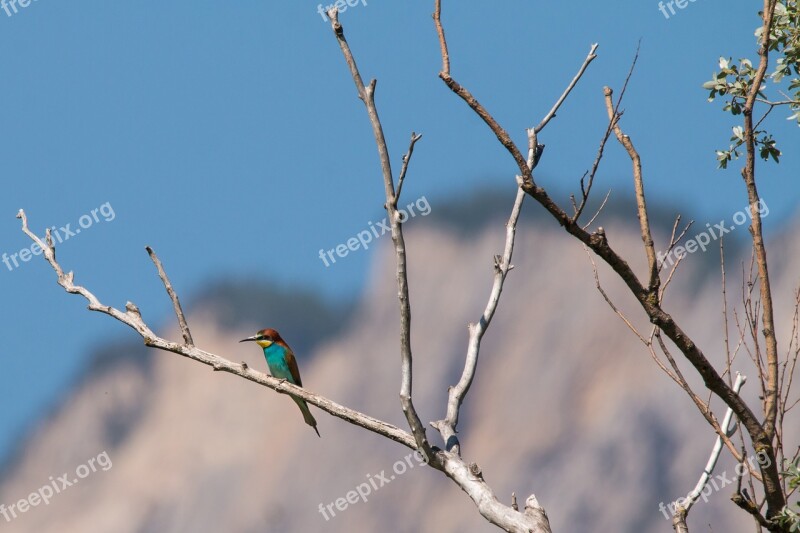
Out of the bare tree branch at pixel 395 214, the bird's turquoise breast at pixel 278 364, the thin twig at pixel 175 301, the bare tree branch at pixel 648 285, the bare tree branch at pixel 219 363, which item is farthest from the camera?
the bird's turquoise breast at pixel 278 364

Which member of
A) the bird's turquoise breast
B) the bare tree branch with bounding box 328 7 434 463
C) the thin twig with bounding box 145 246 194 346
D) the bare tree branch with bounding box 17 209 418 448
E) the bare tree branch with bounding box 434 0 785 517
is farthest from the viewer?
the bird's turquoise breast

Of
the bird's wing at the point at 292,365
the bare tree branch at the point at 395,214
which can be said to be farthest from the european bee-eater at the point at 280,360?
the bare tree branch at the point at 395,214

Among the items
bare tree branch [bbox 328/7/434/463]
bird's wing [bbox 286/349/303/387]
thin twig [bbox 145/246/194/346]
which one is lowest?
bare tree branch [bbox 328/7/434/463]

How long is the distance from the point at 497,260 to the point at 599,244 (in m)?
1.41

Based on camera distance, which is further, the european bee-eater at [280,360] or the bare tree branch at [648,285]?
the european bee-eater at [280,360]

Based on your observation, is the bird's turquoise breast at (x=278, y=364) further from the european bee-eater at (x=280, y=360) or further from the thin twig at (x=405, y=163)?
the thin twig at (x=405, y=163)

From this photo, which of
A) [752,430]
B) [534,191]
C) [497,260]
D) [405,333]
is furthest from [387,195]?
[752,430]

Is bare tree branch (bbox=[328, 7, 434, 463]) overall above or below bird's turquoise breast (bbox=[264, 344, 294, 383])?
below

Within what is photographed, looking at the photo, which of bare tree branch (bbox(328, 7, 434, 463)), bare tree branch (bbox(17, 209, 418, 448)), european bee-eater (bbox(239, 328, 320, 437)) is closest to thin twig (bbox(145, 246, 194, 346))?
bare tree branch (bbox(17, 209, 418, 448))

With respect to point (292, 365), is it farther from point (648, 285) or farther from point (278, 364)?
point (648, 285)

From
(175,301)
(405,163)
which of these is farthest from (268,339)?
(405,163)

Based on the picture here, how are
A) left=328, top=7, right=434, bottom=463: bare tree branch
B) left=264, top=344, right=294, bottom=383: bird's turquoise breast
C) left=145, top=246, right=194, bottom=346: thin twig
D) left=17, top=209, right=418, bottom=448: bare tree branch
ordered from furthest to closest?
left=264, top=344, right=294, bottom=383: bird's turquoise breast < left=145, top=246, right=194, bottom=346: thin twig < left=17, top=209, right=418, bottom=448: bare tree branch < left=328, top=7, right=434, bottom=463: bare tree branch

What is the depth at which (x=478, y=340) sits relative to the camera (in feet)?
12.6

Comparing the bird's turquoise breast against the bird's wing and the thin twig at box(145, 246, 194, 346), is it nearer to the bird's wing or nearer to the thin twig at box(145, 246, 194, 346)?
the bird's wing
